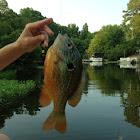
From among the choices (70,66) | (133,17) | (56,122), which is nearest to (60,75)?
(70,66)

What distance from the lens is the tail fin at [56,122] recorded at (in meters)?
1.36

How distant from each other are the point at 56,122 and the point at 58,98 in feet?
0.53

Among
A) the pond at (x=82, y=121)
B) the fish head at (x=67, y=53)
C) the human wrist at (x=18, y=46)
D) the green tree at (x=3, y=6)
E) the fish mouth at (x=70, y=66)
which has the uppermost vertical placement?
the green tree at (x=3, y=6)

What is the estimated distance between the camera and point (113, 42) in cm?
7119

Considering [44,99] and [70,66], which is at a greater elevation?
[70,66]

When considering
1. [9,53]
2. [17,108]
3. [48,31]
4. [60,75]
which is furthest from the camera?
[17,108]

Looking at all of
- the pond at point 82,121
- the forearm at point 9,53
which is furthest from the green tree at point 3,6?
the forearm at point 9,53

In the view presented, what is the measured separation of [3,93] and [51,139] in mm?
5081

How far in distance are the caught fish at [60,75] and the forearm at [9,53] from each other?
67 cm

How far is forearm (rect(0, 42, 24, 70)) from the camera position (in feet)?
6.63

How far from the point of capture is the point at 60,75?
1.40 m

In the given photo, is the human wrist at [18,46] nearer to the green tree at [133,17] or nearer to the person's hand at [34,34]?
the person's hand at [34,34]

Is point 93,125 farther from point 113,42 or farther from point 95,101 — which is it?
point 113,42

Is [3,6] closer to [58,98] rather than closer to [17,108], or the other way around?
[17,108]
